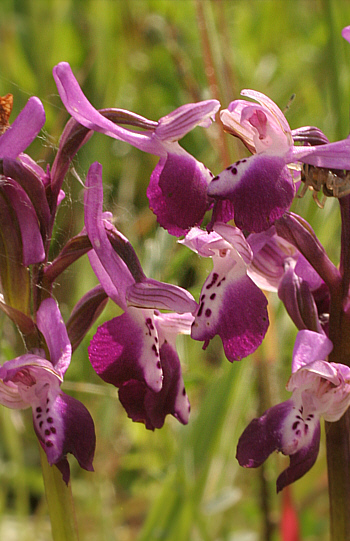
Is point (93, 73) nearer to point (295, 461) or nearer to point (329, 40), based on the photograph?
point (329, 40)

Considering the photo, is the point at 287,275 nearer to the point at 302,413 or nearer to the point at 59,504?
the point at 302,413

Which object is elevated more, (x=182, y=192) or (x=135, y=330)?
(x=182, y=192)

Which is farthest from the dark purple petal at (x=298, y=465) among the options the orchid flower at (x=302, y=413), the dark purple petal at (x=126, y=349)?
the dark purple petal at (x=126, y=349)

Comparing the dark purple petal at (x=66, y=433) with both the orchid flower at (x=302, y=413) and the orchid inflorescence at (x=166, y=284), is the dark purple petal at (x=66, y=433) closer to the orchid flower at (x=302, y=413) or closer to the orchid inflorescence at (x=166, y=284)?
the orchid inflorescence at (x=166, y=284)

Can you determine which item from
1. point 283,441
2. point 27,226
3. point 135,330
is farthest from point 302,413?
point 27,226

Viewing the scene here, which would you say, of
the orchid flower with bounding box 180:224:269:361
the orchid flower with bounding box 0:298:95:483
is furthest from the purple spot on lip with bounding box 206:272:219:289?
the orchid flower with bounding box 0:298:95:483

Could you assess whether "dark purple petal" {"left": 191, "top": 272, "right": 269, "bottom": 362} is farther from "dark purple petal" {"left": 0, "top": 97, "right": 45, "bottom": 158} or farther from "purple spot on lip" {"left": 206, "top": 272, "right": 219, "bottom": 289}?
"dark purple petal" {"left": 0, "top": 97, "right": 45, "bottom": 158}
